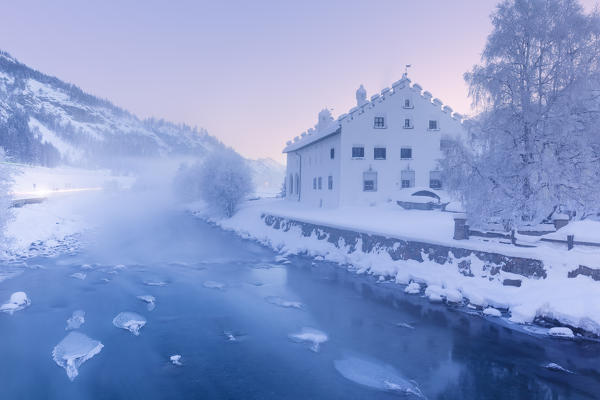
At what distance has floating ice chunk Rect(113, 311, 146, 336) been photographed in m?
11.6

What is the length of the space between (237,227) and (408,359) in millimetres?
29943

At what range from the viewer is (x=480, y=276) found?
48.6 ft

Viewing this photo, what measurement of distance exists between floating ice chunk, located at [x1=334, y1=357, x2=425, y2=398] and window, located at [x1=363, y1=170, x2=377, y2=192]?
25078mm

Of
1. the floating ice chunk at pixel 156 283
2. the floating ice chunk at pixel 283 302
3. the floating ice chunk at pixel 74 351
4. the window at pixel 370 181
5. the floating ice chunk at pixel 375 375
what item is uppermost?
the window at pixel 370 181

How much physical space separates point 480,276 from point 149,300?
12.7m

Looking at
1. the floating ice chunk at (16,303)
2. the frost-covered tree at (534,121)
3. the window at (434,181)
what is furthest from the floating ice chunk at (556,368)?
the window at (434,181)

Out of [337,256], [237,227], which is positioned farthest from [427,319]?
[237,227]

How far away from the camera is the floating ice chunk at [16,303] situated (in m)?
12.8

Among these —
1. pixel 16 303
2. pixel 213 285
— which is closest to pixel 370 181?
pixel 213 285

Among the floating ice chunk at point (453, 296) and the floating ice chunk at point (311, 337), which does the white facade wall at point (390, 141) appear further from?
the floating ice chunk at point (311, 337)

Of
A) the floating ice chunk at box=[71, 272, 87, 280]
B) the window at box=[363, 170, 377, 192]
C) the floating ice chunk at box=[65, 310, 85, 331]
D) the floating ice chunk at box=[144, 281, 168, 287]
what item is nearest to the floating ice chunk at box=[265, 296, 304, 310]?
the floating ice chunk at box=[144, 281, 168, 287]

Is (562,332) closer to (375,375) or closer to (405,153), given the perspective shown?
(375,375)

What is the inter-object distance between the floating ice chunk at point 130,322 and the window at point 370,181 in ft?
80.3

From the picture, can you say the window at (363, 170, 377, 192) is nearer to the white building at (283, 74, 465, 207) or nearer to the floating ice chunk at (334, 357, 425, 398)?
the white building at (283, 74, 465, 207)
